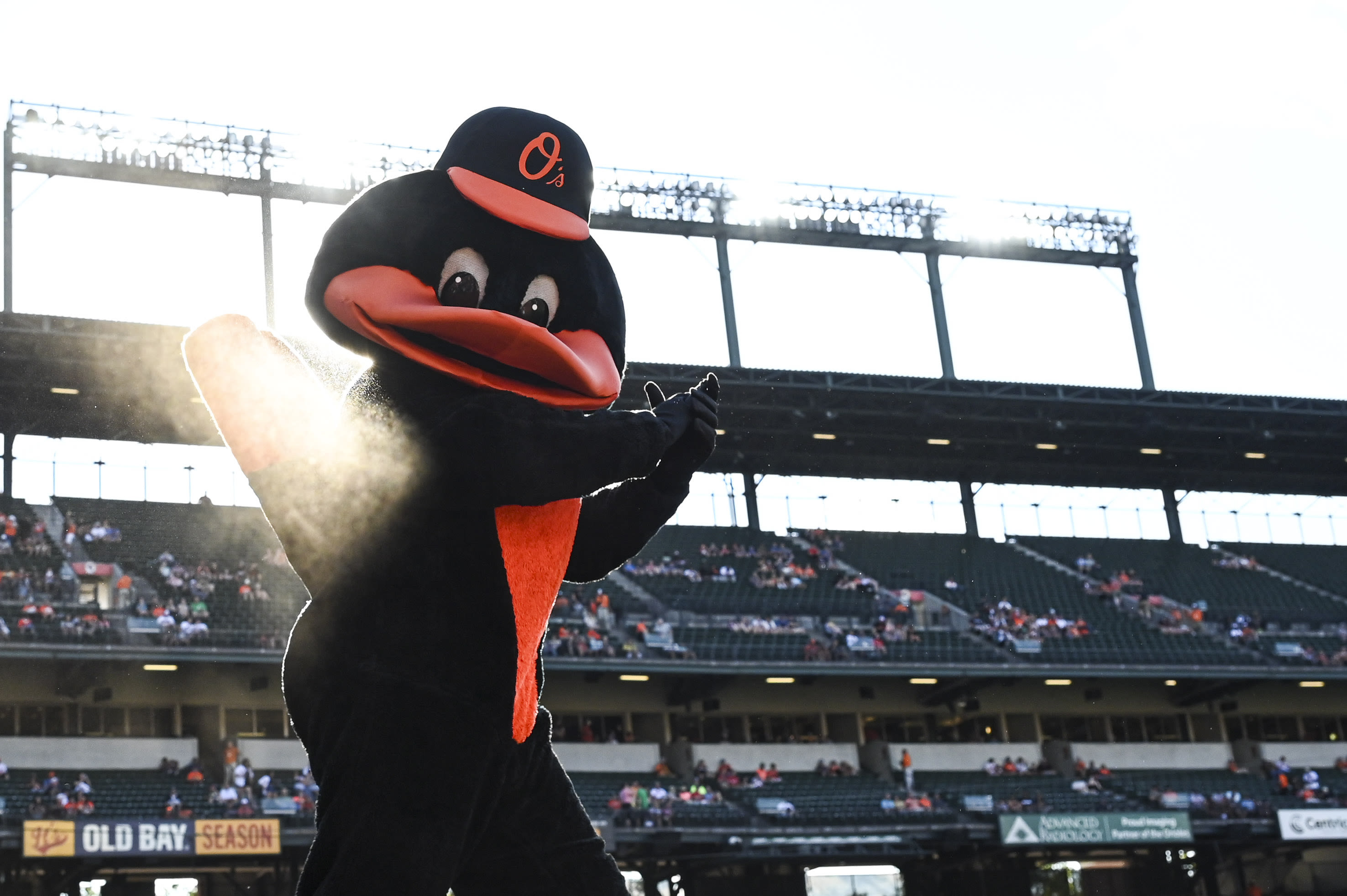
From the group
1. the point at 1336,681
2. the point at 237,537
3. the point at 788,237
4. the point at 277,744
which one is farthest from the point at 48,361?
the point at 1336,681

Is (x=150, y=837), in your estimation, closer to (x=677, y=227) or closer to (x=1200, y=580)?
(x=677, y=227)

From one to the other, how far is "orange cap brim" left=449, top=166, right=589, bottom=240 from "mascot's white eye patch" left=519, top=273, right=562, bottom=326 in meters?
0.10

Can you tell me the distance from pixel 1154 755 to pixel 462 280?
2706 centimetres

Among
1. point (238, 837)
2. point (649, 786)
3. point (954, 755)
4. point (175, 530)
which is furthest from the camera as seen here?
point (954, 755)

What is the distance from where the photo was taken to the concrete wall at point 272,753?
2145 centimetres

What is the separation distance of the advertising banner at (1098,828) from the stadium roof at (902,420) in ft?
26.3

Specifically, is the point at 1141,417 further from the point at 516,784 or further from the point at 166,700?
the point at 516,784

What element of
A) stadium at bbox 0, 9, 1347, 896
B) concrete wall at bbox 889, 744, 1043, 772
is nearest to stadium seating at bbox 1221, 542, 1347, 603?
stadium at bbox 0, 9, 1347, 896

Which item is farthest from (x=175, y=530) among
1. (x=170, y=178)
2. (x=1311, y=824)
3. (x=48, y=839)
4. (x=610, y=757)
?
(x=1311, y=824)

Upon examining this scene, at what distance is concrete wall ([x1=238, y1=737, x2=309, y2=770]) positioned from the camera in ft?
70.4

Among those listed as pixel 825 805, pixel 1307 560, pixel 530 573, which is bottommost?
pixel 825 805

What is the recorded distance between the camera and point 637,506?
348 centimetres

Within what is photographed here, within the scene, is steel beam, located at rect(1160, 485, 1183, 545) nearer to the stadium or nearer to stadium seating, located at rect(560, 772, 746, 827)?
the stadium

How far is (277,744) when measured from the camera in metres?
21.8
